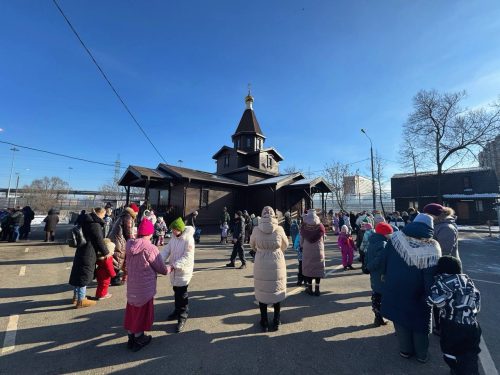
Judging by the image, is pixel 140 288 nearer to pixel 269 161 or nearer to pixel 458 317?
pixel 458 317

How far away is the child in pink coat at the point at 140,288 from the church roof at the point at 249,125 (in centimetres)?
2683

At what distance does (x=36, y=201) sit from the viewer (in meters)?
52.8

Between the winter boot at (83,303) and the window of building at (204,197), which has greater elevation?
the window of building at (204,197)

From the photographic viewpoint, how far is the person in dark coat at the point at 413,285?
2.98 m

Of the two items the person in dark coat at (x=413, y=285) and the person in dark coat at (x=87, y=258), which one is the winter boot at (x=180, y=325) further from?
the person in dark coat at (x=413, y=285)

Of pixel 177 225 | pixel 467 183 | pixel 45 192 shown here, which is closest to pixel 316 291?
pixel 177 225

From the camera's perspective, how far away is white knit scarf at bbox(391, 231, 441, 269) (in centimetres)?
A: 296

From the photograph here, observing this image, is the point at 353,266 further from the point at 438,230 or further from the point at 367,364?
the point at 367,364

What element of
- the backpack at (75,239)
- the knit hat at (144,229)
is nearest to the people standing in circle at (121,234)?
the backpack at (75,239)

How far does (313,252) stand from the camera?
5500 mm

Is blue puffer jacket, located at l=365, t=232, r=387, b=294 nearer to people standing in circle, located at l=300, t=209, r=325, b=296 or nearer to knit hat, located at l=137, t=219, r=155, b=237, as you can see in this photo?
people standing in circle, located at l=300, t=209, r=325, b=296

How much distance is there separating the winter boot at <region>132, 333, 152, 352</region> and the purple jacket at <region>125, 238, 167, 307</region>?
0.50 metres

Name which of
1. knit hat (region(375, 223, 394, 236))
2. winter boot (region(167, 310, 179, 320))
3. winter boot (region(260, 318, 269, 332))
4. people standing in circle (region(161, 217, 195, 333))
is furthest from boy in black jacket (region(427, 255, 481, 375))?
winter boot (region(167, 310, 179, 320))

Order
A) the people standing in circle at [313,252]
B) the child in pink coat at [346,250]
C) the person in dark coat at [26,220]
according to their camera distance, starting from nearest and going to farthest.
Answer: the people standing in circle at [313,252]
the child in pink coat at [346,250]
the person in dark coat at [26,220]
